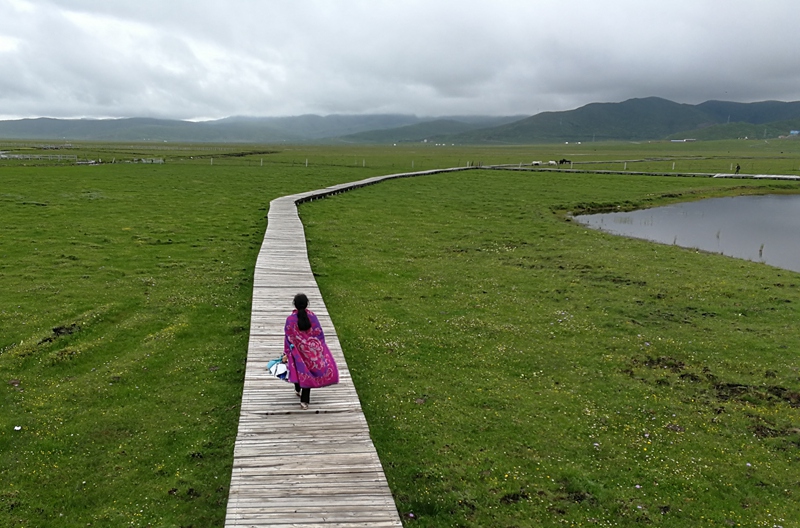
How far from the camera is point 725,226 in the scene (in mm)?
43031

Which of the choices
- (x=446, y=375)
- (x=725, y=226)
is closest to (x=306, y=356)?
(x=446, y=375)

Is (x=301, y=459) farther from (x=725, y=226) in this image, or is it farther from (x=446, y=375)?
(x=725, y=226)

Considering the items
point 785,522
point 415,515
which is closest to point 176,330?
point 415,515

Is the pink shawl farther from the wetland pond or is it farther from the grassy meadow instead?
the wetland pond

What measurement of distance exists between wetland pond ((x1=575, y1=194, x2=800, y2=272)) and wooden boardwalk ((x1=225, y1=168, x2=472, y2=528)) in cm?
2987

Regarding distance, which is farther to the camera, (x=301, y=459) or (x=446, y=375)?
(x=446, y=375)

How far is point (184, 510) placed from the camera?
31.3 feet

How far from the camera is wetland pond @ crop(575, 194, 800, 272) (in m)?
34.4

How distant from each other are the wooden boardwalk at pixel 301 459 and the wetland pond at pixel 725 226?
29.9 m

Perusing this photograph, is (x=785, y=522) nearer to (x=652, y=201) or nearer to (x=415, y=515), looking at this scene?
(x=415, y=515)

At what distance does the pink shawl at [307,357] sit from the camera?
38.7 feet

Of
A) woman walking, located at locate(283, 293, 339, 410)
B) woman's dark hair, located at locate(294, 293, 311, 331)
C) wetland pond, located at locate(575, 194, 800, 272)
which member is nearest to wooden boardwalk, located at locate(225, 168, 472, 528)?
woman walking, located at locate(283, 293, 339, 410)

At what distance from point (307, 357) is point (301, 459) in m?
2.53

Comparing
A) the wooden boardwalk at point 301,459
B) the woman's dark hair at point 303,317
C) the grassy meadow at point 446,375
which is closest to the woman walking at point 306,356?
the woman's dark hair at point 303,317
